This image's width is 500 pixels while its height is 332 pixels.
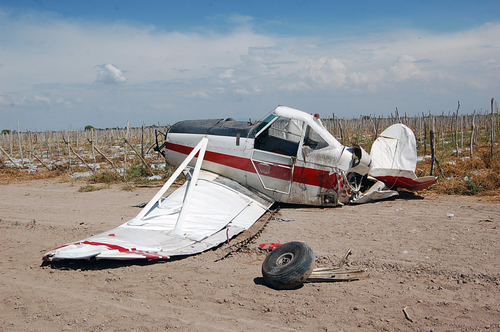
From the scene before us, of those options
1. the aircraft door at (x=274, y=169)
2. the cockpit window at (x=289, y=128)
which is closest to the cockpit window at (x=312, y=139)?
the cockpit window at (x=289, y=128)

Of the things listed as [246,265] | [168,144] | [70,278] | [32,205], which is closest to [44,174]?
[32,205]

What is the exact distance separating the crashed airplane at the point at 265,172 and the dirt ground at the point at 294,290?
2.54 ft

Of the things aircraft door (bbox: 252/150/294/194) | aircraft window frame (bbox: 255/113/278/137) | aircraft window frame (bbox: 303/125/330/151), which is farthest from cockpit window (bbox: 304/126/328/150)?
aircraft window frame (bbox: 255/113/278/137)

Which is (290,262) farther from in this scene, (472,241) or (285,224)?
(472,241)

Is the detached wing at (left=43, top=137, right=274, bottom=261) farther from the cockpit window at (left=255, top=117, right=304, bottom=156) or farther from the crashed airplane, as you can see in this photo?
the cockpit window at (left=255, top=117, right=304, bottom=156)

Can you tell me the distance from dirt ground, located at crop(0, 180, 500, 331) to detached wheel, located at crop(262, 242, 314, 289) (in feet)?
0.37

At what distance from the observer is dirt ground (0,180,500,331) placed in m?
3.38

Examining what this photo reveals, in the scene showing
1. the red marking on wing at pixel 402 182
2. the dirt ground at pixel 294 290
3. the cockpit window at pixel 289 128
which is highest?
the cockpit window at pixel 289 128

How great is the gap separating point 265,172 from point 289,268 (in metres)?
3.96

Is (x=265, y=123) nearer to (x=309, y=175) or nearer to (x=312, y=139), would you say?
(x=312, y=139)

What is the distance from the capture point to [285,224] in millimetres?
6934

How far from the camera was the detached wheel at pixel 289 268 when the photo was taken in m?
4.06

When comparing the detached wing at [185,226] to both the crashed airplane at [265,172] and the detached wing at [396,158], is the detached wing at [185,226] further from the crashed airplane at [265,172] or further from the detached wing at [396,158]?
the detached wing at [396,158]

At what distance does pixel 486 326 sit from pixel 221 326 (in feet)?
8.19
